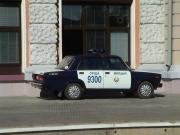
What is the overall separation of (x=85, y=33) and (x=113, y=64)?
10.5ft

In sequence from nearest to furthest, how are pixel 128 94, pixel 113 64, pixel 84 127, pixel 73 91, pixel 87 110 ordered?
1. pixel 84 127
2. pixel 87 110
3. pixel 73 91
4. pixel 113 64
5. pixel 128 94

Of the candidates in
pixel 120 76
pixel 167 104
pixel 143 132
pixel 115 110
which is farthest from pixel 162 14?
pixel 143 132

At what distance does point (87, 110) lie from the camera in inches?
599

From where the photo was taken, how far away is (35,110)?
50.5ft

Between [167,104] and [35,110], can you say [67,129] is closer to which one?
[35,110]

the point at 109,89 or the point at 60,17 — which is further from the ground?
the point at 60,17

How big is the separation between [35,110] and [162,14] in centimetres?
842

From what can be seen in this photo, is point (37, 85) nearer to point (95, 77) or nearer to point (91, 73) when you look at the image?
point (91, 73)

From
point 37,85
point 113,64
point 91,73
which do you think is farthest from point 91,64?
point 37,85

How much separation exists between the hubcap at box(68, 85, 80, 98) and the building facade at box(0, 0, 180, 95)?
2.06 meters

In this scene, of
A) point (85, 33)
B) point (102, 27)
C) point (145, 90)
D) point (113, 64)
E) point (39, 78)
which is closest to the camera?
point (39, 78)

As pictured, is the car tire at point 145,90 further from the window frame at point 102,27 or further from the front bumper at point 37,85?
the front bumper at point 37,85

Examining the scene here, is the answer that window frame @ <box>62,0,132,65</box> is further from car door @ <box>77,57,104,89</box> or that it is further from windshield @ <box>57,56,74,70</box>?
car door @ <box>77,57,104,89</box>

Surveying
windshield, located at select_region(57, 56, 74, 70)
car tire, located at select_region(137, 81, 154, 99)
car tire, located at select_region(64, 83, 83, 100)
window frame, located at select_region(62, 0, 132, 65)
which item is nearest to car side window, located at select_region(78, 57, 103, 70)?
windshield, located at select_region(57, 56, 74, 70)
